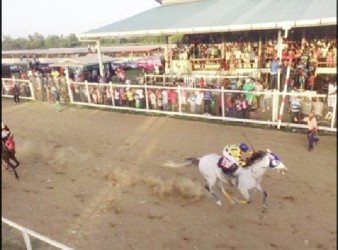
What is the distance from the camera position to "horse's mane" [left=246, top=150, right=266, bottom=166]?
597 cm

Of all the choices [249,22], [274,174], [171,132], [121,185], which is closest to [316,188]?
[274,174]

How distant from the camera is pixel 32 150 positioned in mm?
10891

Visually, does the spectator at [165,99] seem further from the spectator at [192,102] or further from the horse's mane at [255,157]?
the horse's mane at [255,157]

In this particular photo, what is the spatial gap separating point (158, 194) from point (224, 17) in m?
10.7

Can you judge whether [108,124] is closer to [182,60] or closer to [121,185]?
[121,185]

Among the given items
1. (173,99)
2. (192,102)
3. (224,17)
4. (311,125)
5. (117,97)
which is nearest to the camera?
(311,125)

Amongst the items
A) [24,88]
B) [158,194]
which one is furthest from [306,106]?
[24,88]

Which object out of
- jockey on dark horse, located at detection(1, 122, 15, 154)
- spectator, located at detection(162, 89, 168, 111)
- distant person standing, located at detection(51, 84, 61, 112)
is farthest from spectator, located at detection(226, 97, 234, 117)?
distant person standing, located at detection(51, 84, 61, 112)

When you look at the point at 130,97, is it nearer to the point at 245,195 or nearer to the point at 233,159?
the point at 233,159

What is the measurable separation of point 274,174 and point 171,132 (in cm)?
462

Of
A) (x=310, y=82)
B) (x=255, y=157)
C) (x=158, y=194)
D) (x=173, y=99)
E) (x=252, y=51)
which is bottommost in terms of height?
(x=158, y=194)

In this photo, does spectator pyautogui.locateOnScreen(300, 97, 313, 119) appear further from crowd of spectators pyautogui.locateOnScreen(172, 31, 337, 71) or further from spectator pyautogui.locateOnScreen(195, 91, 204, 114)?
crowd of spectators pyautogui.locateOnScreen(172, 31, 337, 71)

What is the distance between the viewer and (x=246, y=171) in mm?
6203

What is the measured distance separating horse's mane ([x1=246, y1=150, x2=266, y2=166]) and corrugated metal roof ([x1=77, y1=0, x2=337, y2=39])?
7.70 meters
